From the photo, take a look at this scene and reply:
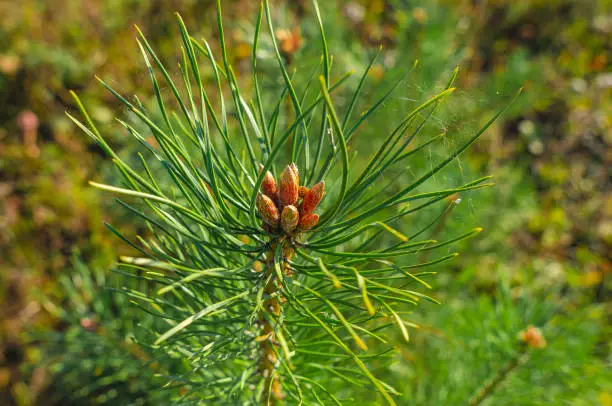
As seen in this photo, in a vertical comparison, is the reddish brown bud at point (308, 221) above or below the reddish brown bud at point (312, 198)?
below

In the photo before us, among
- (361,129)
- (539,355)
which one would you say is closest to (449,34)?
(361,129)

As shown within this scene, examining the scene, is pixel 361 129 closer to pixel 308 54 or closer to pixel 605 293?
pixel 308 54

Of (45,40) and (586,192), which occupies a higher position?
Answer: (45,40)

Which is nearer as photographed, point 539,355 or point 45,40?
point 539,355

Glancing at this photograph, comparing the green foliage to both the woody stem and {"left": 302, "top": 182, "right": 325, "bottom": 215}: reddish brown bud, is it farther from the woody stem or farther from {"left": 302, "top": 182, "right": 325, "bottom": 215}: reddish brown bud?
{"left": 302, "top": 182, "right": 325, "bottom": 215}: reddish brown bud

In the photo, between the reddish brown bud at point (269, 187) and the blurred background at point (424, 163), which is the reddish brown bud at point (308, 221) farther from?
the blurred background at point (424, 163)

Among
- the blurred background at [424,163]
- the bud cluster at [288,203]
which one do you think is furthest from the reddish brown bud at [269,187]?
the blurred background at [424,163]

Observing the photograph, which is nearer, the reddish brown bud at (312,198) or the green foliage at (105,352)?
the reddish brown bud at (312,198)
